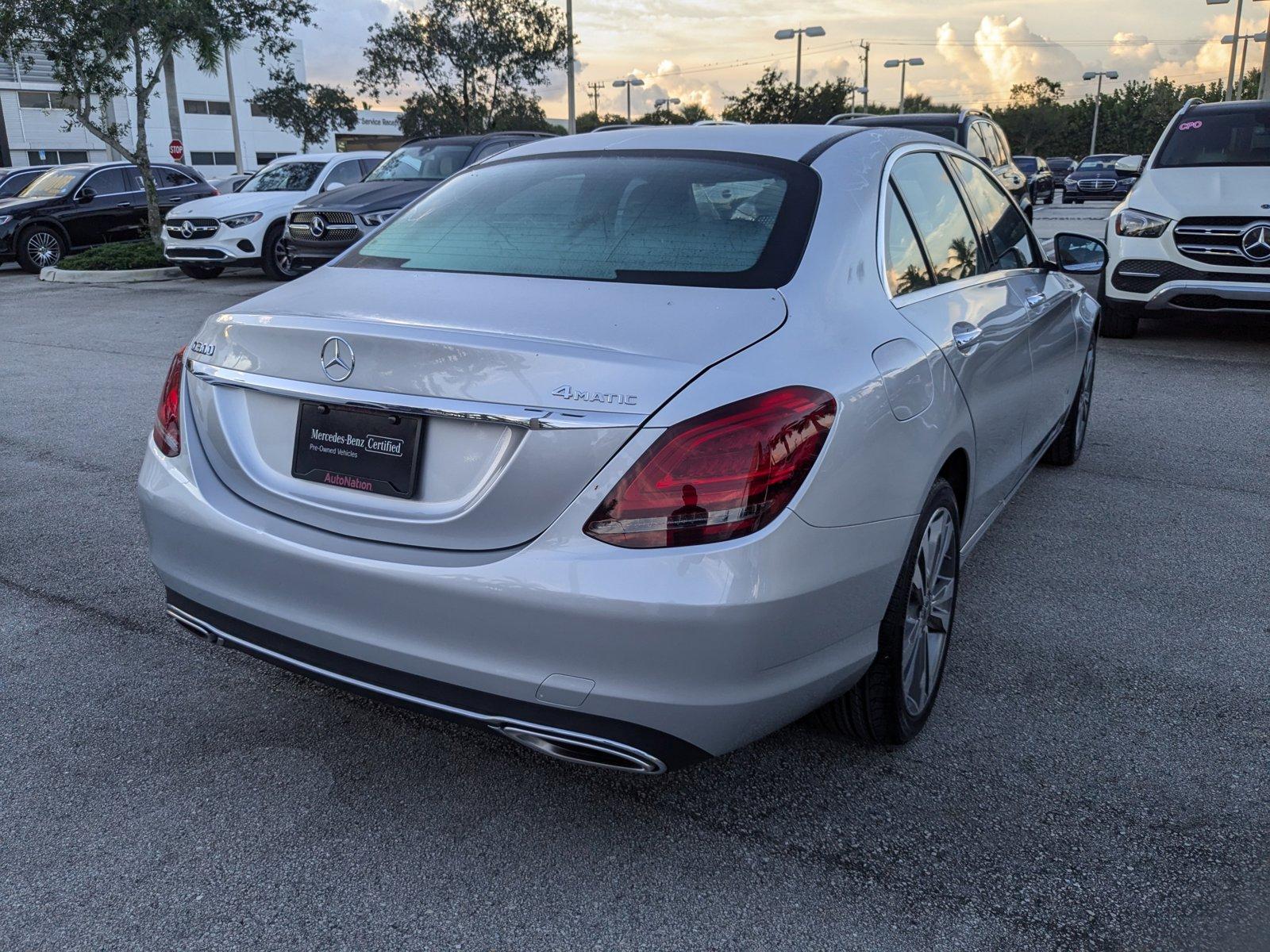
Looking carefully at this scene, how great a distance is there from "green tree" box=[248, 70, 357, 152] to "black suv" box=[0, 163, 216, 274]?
29.5 metres

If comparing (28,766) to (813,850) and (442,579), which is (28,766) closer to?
(442,579)

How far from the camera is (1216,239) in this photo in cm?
815

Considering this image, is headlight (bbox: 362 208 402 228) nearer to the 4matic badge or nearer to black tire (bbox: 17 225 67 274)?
black tire (bbox: 17 225 67 274)

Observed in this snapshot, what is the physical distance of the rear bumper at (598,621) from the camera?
2.15 meters

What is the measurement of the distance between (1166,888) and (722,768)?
1059 millimetres

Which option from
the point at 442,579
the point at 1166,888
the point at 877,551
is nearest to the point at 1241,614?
the point at 1166,888

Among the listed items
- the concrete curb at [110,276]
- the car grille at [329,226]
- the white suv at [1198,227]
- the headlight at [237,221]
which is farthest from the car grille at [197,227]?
the white suv at [1198,227]

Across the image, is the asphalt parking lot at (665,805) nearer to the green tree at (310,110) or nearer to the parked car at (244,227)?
the parked car at (244,227)

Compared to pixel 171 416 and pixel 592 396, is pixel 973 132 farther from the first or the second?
pixel 592 396

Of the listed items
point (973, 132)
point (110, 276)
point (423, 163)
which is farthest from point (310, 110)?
point (973, 132)

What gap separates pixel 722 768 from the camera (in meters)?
2.92

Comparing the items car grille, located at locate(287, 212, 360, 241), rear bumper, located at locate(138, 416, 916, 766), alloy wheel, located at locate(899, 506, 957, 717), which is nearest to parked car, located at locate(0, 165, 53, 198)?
car grille, located at locate(287, 212, 360, 241)

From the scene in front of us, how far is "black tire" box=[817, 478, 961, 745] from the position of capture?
2.67m

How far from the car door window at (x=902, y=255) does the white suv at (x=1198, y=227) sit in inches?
237
